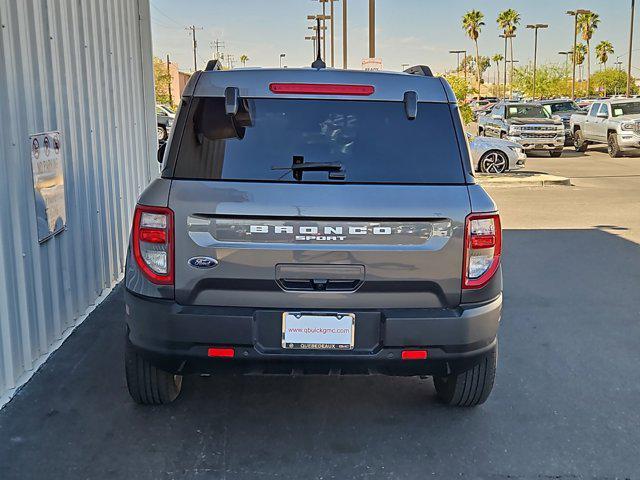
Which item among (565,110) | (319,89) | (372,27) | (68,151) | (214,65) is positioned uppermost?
(372,27)

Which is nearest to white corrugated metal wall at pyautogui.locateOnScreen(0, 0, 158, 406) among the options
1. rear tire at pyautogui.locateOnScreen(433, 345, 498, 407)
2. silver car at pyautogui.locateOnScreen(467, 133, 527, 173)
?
rear tire at pyautogui.locateOnScreen(433, 345, 498, 407)

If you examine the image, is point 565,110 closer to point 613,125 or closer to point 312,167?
point 613,125

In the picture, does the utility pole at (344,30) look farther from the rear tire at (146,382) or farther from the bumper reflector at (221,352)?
the bumper reflector at (221,352)

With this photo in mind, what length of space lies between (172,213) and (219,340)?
2.16 feet

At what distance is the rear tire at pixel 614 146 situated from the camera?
24.4m

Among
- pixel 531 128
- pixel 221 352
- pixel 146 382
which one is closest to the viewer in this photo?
pixel 221 352

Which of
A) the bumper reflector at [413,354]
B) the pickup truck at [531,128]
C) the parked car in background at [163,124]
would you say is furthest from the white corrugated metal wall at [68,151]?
the pickup truck at [531,128]

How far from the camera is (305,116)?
3.64m

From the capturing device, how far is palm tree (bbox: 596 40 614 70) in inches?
4129

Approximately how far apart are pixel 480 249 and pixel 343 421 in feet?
4.46

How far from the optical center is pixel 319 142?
3631mm

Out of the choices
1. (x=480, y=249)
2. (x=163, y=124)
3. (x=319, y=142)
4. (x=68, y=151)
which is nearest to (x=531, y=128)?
(x=163, y=124)

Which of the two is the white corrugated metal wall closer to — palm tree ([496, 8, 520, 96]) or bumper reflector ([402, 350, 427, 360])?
bumper reflector ([402, 350, 427, 360])

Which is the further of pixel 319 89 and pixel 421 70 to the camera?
pixel 421 70
